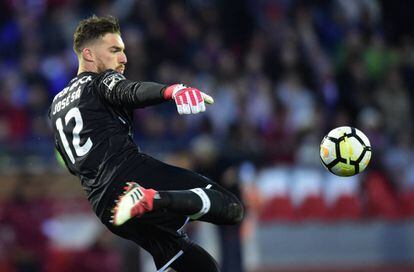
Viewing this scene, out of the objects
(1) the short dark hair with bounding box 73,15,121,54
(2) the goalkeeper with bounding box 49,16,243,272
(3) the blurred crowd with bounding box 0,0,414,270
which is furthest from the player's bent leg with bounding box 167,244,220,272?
(3) the blurred crowd with bounding box 0,0,414,270

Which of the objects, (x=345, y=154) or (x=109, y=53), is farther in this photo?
(x=345, y=154)

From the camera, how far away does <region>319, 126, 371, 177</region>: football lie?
7.40 m

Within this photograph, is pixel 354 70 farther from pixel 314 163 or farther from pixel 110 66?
pixel 110 66

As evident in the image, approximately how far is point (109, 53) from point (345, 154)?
190cm

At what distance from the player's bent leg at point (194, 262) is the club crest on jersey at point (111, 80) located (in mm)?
1354

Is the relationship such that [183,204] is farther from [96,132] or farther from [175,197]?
[96,132]

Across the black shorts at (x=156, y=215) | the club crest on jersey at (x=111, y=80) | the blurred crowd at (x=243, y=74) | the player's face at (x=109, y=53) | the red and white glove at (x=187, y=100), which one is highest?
the blurred crowd at (x=243, y=74)

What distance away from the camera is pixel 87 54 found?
712 centimetres

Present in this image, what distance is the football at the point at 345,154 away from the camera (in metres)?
7.40

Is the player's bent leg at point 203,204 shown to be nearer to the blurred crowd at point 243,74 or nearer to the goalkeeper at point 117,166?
the goalkeeper at point 117,166

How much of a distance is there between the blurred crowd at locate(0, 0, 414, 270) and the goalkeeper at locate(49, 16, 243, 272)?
16.8 feet

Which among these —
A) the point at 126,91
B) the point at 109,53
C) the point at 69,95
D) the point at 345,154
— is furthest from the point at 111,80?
the point at 345,154

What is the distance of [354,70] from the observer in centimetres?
1562

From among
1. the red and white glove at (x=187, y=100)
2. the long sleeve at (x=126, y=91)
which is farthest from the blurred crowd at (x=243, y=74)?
the red and white glove at (x=187, y=100)
